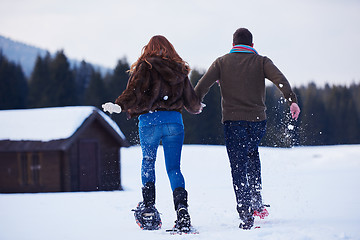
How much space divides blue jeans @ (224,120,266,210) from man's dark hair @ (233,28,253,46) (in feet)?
3.07

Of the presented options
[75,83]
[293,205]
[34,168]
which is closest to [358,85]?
[75,83]

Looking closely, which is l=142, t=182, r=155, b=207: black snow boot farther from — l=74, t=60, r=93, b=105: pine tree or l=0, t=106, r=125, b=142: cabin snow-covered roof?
l=74, t=60, r=93, b=105: pine tree

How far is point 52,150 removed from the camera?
1784 cm

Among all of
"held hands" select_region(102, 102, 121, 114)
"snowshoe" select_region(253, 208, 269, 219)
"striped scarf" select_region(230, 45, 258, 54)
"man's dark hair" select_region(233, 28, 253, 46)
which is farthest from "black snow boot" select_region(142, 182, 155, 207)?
"man's dark hair" select_region(233, 28, 253, 46)

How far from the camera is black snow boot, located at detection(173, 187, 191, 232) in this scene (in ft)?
13.6

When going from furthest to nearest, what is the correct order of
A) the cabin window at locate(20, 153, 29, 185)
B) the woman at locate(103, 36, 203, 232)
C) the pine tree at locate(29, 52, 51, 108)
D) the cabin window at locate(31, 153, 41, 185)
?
the pine tree at locate(29, 52, 51, 108)
the cabin window at locate(20, 153, 29, 185)
the cabin window at locate(31, 153, 41, 185)
the woman at locate(103, 36, 203, 232)

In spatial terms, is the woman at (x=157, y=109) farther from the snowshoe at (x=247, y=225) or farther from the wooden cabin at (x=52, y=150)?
the wooden cabin at (x=52, y=150)

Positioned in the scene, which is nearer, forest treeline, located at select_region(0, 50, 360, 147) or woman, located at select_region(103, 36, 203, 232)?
woman, located at select_region(103, 36, 203, 232)

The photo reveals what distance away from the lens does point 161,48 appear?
181 inches

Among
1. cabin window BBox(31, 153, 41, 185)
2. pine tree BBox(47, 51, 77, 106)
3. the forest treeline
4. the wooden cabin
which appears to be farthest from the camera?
pine tree BBox(47, 51, 77, 106)

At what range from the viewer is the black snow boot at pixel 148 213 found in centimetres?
439

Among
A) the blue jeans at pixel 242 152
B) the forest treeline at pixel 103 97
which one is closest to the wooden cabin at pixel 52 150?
the blue jeans at pixel 242 152

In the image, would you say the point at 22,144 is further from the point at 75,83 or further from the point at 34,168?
the point at 75,83

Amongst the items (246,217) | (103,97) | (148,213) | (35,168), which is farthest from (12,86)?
(246,217)
